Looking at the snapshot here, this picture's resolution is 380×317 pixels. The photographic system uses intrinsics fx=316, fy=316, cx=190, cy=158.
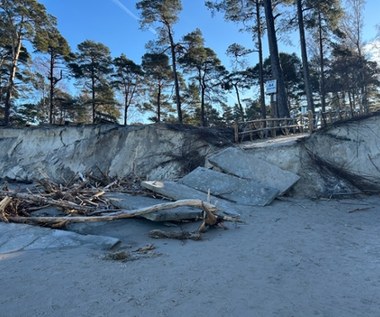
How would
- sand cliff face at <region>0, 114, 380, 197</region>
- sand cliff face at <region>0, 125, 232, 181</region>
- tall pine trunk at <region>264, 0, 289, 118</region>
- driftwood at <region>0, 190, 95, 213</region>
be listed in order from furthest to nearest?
1. tall pine trunk at <region>264, 0, 289, 118</region>
2. sand cliff face at <region>0, 125, 232, 181</region>
3. sand cliff face at <region>0, 114, 380, 197</region>
4. driftwood at <region>0, 190, 95, 213</region>

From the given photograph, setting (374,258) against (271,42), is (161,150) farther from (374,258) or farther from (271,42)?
(374,258)

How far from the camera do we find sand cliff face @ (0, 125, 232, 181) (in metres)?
Result: 13.2

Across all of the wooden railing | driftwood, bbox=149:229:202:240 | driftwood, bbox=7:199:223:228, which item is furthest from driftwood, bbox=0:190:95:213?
the wooden railing

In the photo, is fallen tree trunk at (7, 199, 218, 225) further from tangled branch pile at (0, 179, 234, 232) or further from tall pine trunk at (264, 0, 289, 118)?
tall pine trunk at (264, 0, 289, 118)

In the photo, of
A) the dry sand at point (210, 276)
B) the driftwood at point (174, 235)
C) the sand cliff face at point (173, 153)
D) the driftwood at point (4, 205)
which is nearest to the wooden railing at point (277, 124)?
the sand cliff face at point (173, 153)

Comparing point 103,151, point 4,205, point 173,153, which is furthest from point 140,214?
point 103,151

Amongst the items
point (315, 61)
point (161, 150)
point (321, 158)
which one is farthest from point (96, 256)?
point (315, 61)

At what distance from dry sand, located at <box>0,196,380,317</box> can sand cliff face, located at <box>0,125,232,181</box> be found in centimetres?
678

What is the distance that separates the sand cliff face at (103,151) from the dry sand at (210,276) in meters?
6.78

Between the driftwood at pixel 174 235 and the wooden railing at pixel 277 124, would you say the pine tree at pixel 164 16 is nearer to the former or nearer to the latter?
the wooden railing at pixel 277 124

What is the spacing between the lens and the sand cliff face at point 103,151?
13180 millimetres

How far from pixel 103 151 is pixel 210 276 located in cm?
1463

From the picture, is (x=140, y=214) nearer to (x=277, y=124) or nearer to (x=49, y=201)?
(x=49, y=201)

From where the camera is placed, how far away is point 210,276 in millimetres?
4039
